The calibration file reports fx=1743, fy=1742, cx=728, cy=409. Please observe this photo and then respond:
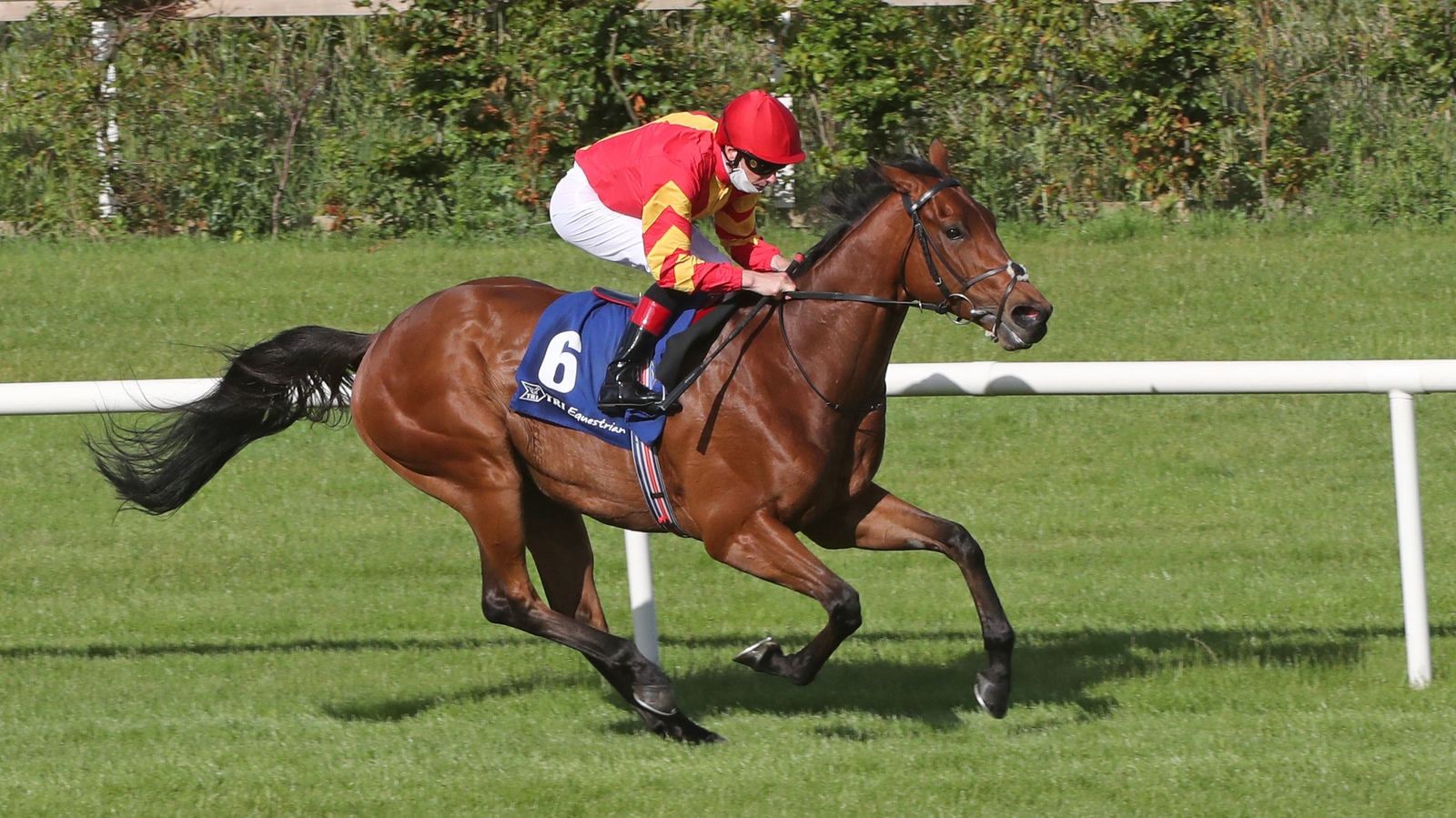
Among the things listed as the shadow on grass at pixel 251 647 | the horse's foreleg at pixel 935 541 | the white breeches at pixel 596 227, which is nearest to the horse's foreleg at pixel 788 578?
the horse's foreleg at pixel 935 541

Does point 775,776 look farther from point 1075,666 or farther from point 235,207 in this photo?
point 235,207

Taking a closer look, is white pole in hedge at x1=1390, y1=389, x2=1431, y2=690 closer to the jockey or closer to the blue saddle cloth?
the jockey

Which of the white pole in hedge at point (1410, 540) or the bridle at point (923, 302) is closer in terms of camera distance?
the bridle at point (923, 302)

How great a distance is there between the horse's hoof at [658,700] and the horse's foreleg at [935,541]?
0.57 metres

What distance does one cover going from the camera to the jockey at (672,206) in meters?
4.39

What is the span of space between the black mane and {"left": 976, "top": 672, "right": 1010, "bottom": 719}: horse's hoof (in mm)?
1176

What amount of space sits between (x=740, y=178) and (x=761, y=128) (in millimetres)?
184

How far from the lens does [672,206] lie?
4422 mm

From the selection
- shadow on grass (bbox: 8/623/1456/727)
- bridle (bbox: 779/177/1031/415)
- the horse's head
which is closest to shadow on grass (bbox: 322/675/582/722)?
shadow on grass (bbox: 8/623/1456/727)

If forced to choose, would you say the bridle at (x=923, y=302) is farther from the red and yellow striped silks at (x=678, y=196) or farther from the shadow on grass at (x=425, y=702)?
the shadow on grass at (x=425, y=702)

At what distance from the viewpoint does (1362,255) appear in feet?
32.0

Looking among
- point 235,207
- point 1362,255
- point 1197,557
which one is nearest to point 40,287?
point 235,207

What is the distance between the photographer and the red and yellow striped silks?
439 centimetres

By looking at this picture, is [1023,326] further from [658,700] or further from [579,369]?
[658,700]
